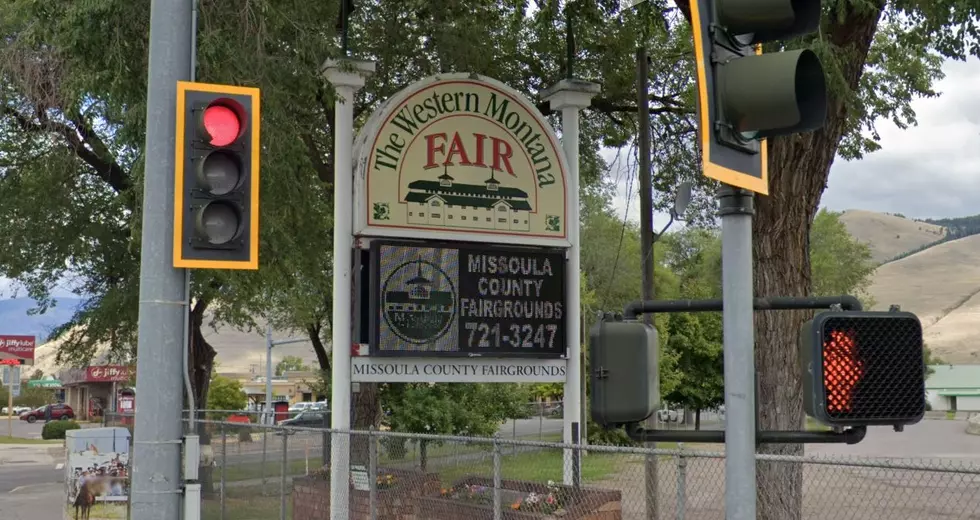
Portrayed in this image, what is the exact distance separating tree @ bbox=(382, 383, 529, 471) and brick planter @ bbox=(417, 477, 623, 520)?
629 inches

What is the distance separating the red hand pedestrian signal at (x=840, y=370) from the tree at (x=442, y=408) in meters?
23.7

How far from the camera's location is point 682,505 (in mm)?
6879

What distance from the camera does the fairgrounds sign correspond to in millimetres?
11477

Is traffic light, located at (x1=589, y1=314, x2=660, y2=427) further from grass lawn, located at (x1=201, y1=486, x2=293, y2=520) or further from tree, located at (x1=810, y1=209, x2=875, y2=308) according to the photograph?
tree, located at (x1=810, y1=209, x2=875, y2=308)

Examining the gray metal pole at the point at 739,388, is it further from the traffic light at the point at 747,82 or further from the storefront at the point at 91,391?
the storefront at the point at 91,391

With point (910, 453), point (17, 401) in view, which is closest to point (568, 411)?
point (910, 453)

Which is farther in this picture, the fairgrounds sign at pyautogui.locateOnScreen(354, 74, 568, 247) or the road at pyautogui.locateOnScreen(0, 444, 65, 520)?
the road at pyautogui.locateOnScreen(0, 444, 65, 520)

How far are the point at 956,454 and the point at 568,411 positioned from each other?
1202 inches

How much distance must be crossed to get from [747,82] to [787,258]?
20.9 feet

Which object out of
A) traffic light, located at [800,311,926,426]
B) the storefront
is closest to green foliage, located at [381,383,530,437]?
traffic light, located at [800,311,926,426]

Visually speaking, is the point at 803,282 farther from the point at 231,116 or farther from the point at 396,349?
the point at 231,116

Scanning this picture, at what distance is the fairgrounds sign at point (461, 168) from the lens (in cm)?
1148

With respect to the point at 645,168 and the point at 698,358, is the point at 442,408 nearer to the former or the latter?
the point at 645,168

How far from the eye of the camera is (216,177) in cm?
671
